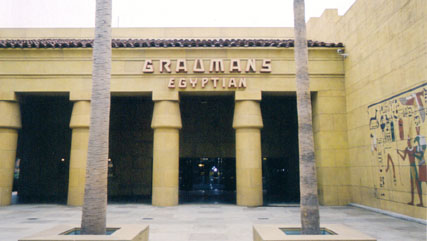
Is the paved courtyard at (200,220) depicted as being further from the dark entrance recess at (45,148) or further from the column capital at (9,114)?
the dark entrance recess at (45,148)

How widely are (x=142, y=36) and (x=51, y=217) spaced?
14.9 meters

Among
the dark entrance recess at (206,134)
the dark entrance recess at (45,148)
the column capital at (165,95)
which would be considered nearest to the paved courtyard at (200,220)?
the column capital at (165,95)

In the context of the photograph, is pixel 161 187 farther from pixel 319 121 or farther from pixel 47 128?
pixel 47 128

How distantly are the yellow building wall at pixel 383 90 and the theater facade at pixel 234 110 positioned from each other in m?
0.06

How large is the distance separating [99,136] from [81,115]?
1091 cm

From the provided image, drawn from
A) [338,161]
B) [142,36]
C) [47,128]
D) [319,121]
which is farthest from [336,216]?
[47,128]

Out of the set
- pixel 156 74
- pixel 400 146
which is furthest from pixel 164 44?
pixel 400 146

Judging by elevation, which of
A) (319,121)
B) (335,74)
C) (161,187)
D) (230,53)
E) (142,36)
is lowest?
(161,187)

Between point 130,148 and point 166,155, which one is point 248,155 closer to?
point 166,155

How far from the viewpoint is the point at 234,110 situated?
19.7 m

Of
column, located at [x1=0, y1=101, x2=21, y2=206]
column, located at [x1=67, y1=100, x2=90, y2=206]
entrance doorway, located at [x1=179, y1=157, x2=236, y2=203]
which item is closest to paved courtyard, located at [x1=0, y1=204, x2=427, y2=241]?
column, located at [x1=67, y1=100, x2=90, y2=206]

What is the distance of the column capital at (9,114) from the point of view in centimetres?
1797

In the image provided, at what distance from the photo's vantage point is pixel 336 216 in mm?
14055

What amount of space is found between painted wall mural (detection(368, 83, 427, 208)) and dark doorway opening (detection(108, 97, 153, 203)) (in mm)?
15198
